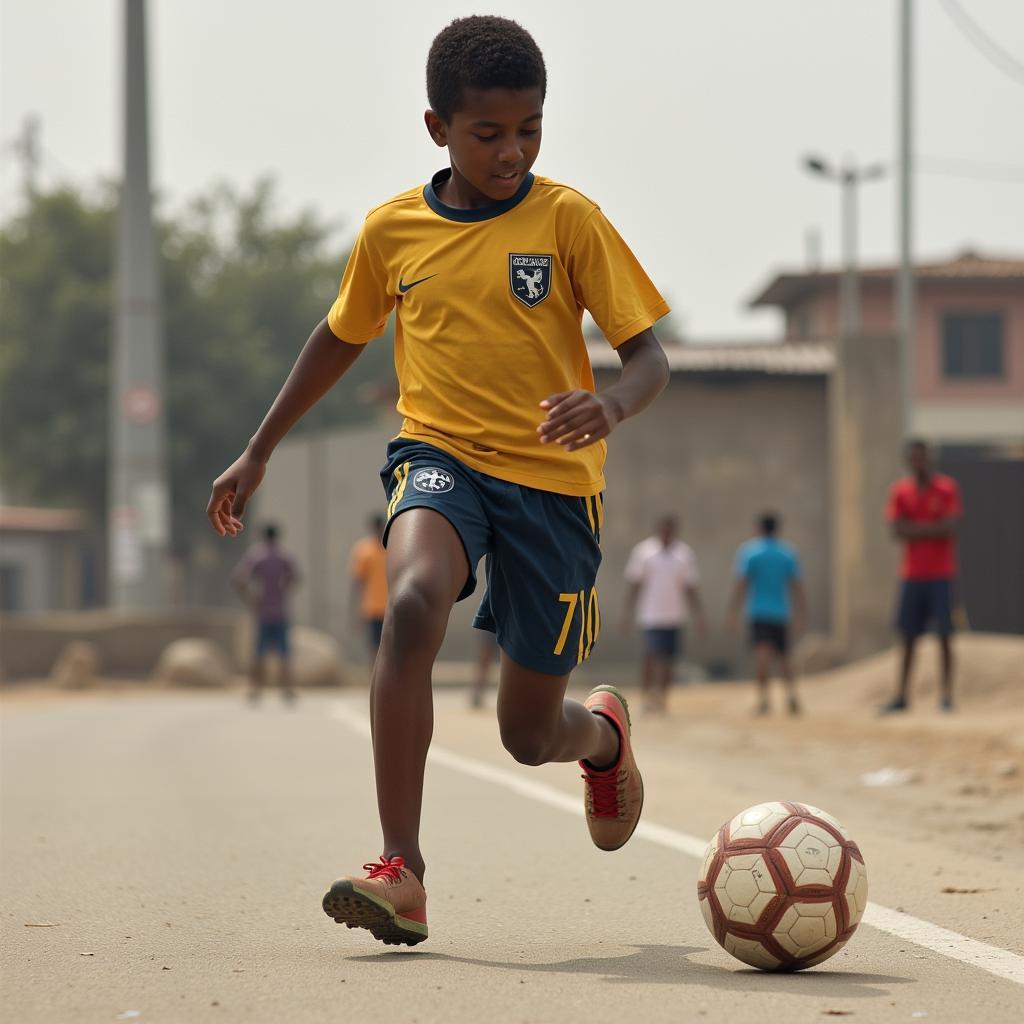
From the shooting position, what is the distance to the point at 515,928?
17.3 feet

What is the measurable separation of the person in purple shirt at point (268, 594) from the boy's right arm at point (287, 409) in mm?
14494

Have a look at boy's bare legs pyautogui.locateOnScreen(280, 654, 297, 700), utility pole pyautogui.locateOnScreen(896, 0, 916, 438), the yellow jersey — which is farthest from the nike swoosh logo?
utility pole pyautogui.locateOnScreen(896, 0, 916, 438)

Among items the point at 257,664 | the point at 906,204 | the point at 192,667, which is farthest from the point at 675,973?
the point at 192,667

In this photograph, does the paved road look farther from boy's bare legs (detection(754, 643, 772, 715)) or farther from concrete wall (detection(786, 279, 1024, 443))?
concrete wall (detection(786, 279, 1024, 443))

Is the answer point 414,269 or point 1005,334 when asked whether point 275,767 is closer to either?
point 414,269

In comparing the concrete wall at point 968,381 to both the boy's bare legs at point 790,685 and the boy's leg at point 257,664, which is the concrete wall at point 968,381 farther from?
the boy's bare legs at point 790,685

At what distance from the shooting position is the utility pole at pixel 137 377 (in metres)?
27.9

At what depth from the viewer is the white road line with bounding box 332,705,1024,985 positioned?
15.2 feet

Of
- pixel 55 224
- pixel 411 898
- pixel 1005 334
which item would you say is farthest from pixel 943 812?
pixel 55 224

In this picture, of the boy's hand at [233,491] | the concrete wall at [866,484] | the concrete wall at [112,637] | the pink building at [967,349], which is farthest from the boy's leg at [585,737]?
the pink building at [967,349]

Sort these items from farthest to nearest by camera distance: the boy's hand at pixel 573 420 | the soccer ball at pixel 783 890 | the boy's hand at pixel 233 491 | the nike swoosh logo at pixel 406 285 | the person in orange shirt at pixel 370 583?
the person in orange shirt at pixel 370 583 < the boy's hand at pixel 233 491 < the nike swoosh logo at pixel 406 285 < the soccer ball at pixel 783 890 < the boy's hand at pixel 573 420

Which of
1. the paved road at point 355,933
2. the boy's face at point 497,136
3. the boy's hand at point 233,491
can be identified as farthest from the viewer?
the boy's hand at point 233,491

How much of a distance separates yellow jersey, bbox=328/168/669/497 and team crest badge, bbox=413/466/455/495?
0.07 m

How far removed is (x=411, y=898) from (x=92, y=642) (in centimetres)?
2281
